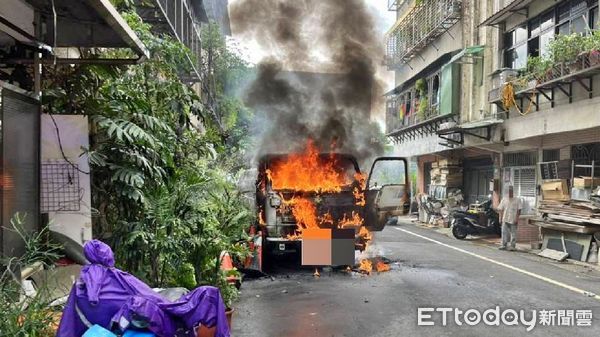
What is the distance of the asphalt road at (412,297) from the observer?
602 cm

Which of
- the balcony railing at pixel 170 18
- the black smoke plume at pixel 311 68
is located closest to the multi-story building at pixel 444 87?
the black smoke plume at pixel 311 68

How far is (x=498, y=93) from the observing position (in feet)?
55.5

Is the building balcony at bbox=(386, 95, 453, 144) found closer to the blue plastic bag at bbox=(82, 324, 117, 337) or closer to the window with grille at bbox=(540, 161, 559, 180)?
the window with grille at bbox=(540, 161, 559, 180)

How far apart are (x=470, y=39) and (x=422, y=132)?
251 inches

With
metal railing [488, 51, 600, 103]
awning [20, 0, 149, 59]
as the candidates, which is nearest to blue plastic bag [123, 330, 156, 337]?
awning [20, 0, 149, 59]

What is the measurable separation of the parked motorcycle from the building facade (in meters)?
1.28

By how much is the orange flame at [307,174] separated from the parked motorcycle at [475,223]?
26.9 feet

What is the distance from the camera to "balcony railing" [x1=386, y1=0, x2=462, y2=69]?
2170 cm

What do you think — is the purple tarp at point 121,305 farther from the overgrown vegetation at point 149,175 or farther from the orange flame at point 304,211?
the orange flame at point 304,211

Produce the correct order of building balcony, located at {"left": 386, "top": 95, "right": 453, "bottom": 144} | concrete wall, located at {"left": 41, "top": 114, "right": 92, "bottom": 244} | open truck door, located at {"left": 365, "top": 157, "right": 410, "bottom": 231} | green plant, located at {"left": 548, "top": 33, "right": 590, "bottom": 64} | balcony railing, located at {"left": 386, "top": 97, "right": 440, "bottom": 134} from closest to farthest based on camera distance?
concrete wall, located at {"left": 41, "top": 114, "right": 92, "bottom": 244} → open truck door, located at {"left": 365, "top": 157, "right": 410, "bottom": 231} → green plant, located at {"left": 548, "top": 33, "right": 590, "bottom": 64} → building balcony, located at {"left": 386, "top": 95, "right": 453, "bottom": 144} → balcony railing, located at {"left": 386, "top": 97, "right": 440, "bottom": 134}

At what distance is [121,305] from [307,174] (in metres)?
7.45

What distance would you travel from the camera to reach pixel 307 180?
10.6 meters

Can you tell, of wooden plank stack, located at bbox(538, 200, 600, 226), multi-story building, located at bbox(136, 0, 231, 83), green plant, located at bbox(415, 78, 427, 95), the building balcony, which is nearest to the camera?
multi-story building, located at bbox(136, 0, 231, 83)

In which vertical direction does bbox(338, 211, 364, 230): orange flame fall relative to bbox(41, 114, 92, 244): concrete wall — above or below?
below
